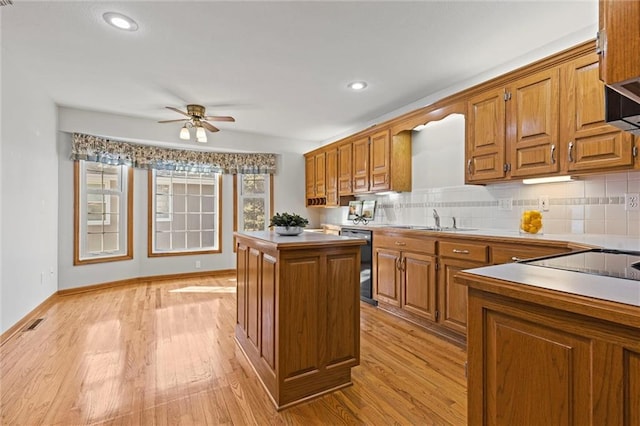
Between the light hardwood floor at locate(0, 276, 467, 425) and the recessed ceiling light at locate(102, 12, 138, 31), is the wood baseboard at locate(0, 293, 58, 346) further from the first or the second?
the recessed ceiling light at locate(102, 12, 138, 31)

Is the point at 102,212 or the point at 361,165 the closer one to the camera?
the point at 361,165

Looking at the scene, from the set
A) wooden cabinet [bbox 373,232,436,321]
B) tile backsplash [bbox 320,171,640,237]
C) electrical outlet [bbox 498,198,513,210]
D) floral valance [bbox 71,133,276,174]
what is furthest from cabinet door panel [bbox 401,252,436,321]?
floral valance [bbox 71,133,276,174]

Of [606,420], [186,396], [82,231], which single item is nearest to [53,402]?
[186,396]

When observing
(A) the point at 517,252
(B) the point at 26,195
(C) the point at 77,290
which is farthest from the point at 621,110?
(C) the point at 77,290

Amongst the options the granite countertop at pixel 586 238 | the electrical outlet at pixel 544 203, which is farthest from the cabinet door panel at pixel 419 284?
the electrical outlet at pixel 544 203

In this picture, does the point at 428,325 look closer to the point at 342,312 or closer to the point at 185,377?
the point at 342,312

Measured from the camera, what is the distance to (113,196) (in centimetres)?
476

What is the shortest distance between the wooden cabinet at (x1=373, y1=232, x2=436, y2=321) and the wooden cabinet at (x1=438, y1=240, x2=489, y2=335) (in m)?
0.09

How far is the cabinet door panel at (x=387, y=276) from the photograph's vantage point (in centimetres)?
331

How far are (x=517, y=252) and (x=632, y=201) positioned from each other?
0.89 metres

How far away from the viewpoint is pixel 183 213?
5.44 meters

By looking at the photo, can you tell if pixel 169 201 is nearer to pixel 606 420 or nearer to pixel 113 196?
pixel 113 196

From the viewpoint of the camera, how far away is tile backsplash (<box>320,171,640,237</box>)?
2.28 m

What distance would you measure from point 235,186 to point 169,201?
45.0 inches
